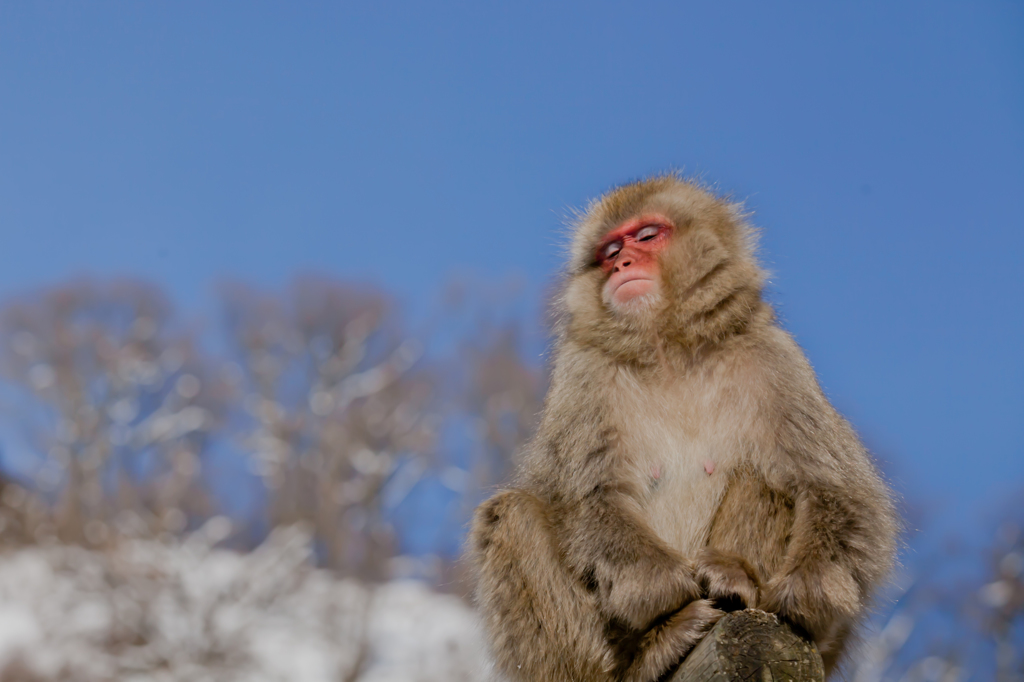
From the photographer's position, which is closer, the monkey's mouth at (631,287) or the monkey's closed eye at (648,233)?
the monkey's mouth at (631,287)

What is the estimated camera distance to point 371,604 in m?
13.0

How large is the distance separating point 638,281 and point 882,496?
92 cm

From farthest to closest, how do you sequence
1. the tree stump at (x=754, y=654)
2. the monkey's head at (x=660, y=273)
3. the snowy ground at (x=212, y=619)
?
1. the snowy ground at (x=212, y=619)
2. the monkey's head at (x=660, y=273)
3. the tree stump at (x=754, y=654)

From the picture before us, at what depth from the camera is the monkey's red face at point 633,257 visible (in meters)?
2.65

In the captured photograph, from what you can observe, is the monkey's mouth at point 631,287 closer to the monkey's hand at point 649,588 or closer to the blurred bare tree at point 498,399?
the monkey's hand at point 649,588

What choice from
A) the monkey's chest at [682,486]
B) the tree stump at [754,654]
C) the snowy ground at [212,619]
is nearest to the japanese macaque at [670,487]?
the monkey's chest at [682,486]

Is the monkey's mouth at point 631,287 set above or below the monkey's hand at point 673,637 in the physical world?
above

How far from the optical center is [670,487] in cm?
248

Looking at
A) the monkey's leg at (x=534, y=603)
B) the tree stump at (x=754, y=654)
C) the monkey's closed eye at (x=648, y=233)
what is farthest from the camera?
the monkey's closed eye at (x=648, y=233)

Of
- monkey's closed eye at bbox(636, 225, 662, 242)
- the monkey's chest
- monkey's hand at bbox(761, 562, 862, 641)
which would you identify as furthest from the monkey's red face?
monkey's hand at bbox(761, 562, 862, 641)

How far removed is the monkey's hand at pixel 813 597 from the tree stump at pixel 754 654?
17cm

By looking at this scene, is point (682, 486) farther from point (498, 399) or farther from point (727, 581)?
point (498, 399)

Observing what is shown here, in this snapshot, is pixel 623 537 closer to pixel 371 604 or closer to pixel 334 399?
pixel 371 604

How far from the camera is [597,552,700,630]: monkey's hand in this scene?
210cm
